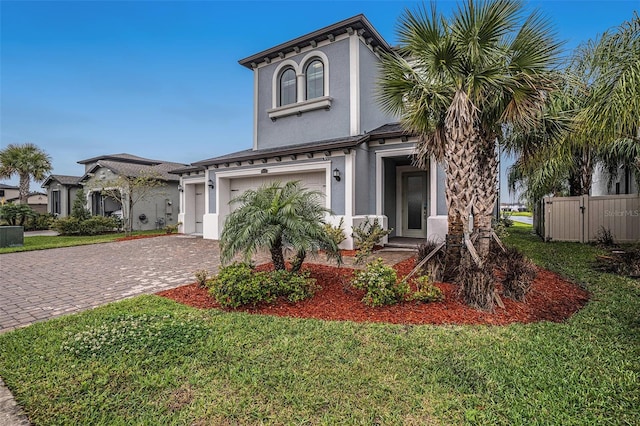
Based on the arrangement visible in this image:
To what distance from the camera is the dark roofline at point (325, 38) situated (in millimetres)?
11578

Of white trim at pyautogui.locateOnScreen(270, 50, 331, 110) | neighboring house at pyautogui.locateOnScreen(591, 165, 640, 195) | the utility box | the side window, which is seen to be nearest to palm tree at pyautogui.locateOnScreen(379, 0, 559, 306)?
white trim at pyautogui.locateOnScreen(270, 50, 331, 110)

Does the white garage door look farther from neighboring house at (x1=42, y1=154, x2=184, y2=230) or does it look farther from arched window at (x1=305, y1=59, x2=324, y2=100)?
neighboring house at (x1=42, y1=154, x2=184, y2=230)

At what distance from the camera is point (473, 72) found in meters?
5.50

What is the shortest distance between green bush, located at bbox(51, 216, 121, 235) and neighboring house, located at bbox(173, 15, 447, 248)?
8.48m

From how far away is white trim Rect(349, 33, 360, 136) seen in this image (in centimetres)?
1184

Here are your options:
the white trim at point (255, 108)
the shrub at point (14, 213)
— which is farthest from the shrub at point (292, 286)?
the shrub at point (14, 213)

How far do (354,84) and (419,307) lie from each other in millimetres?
9820

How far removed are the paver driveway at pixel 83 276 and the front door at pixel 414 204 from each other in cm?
830

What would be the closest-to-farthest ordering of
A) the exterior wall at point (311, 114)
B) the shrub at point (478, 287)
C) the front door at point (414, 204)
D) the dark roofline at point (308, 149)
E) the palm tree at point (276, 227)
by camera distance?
the shrub at point (478, 287), the palm tree at point (276, 227), the dark roofline at point (308, 149), the exterior wall at point (311, 114), the front door at point (414, 204)

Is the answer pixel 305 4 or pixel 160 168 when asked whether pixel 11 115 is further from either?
pixel 305 4

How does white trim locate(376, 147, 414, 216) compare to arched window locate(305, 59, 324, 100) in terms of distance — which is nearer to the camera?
white trim locate(376, 147, 414, 216)

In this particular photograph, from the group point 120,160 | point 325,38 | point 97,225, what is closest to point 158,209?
point 97,225

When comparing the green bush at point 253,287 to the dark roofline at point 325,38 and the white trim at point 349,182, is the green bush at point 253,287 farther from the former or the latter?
the dark roofline at point 325,38

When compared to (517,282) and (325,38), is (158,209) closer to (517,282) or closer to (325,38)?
(325,38)
